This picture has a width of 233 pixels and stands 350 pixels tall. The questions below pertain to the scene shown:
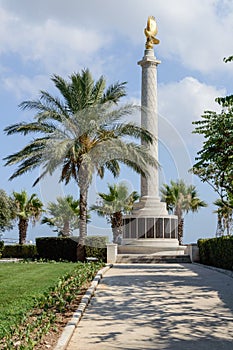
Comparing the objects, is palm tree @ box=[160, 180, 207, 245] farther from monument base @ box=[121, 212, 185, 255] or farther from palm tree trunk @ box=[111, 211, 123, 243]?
monument base @ box=[121, 212, 185, 255]

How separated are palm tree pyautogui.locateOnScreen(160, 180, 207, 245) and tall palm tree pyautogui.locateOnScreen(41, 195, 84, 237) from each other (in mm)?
7508

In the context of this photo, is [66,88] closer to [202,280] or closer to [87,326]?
[202,280]

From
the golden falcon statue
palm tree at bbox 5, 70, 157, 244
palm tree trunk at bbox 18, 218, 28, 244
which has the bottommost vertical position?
palm tree trunk at bbox 18, 218, 28, 244

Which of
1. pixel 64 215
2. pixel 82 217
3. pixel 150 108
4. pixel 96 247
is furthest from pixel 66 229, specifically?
pixel 82 217

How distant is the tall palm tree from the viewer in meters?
40.6

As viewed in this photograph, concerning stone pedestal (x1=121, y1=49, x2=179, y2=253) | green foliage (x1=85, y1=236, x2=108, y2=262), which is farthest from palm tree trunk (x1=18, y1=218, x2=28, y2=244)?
green foliage (x1=85, y1=236, x2=108, y2=262)

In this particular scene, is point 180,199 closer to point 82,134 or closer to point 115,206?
point 115,206

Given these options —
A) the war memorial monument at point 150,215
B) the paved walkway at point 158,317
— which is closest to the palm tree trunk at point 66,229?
the war memorial monument at point 150,215

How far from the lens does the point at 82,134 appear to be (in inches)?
923

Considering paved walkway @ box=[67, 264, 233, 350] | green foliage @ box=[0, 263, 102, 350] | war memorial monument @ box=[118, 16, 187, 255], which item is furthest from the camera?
war memorial monument @ box=[118, 16, 187, 255]

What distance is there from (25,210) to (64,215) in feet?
10.6

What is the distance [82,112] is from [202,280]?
11.8 metres

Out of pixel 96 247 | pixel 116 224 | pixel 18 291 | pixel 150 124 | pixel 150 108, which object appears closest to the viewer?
pixel 18 291

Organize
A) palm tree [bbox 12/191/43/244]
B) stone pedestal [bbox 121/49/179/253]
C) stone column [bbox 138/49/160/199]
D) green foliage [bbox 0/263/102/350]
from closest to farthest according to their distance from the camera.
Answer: green foliage [bbox 0/263/102/350], stone pedestal [bbox 121/49/179/253], stone column [bbox 138/49/160/199], palm tree [bbox 12/191/43/244]
